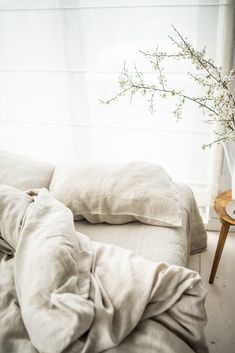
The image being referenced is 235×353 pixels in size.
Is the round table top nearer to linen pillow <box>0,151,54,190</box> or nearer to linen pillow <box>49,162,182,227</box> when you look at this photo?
linen pillow <box>49,162,182,227</box>

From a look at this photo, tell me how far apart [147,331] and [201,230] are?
2.95ft

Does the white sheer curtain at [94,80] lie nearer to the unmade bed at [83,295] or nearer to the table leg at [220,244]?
the table leg at [220,244]

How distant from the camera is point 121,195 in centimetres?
129

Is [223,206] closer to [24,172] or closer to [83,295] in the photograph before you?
[83,295]

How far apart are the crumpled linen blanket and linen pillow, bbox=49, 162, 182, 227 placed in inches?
10.1

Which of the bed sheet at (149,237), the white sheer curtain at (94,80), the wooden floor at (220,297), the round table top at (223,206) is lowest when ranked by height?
the wooden floor at (220,297)

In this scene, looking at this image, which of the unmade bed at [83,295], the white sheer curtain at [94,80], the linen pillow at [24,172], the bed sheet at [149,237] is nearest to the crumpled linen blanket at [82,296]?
the unmade bed at [83,295]

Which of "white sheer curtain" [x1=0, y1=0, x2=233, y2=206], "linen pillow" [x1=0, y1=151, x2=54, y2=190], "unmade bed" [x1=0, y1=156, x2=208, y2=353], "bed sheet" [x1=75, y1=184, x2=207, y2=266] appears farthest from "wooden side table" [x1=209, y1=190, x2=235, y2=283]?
"linen pillow" [x1=0, y1=151, x2=54, y2=190]

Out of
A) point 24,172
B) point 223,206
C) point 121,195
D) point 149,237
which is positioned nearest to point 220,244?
point 223,206

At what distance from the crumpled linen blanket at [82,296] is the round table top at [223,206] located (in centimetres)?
43

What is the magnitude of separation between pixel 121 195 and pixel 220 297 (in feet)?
2.59

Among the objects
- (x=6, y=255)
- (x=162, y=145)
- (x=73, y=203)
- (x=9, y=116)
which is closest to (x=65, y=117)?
(x=9, y=116)

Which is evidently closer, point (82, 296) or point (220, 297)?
point (82, 296)

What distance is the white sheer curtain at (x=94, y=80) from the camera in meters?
1.49
